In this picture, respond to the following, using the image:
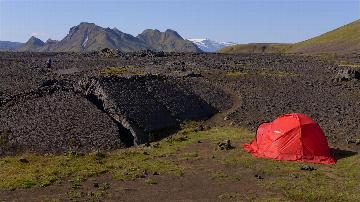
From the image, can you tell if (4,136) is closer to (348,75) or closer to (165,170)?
(165,170)

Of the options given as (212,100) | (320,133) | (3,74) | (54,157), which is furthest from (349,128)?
(3,74)

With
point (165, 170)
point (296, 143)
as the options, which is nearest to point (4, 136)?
point (165, 170)

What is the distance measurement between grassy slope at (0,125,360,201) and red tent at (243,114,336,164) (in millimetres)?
914

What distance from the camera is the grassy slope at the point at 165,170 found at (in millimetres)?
28025

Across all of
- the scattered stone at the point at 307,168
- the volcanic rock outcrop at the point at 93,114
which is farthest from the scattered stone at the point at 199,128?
the scattered stone at the point at 307,168

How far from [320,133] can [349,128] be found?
10293 mm

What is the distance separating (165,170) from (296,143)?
32.9 feet

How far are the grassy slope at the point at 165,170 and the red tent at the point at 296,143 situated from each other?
0.91 meters

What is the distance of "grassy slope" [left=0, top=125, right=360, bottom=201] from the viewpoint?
2803cm

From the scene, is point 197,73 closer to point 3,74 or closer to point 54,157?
point 3,74

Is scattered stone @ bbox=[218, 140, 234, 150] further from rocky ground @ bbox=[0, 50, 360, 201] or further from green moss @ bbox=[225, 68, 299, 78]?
green moss @ bbox=[225, 68, 299, 78]

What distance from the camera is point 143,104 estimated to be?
1858 inches

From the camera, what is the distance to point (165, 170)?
106 ft

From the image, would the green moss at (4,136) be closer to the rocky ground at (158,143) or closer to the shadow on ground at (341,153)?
the rocky ground at (158,143)
